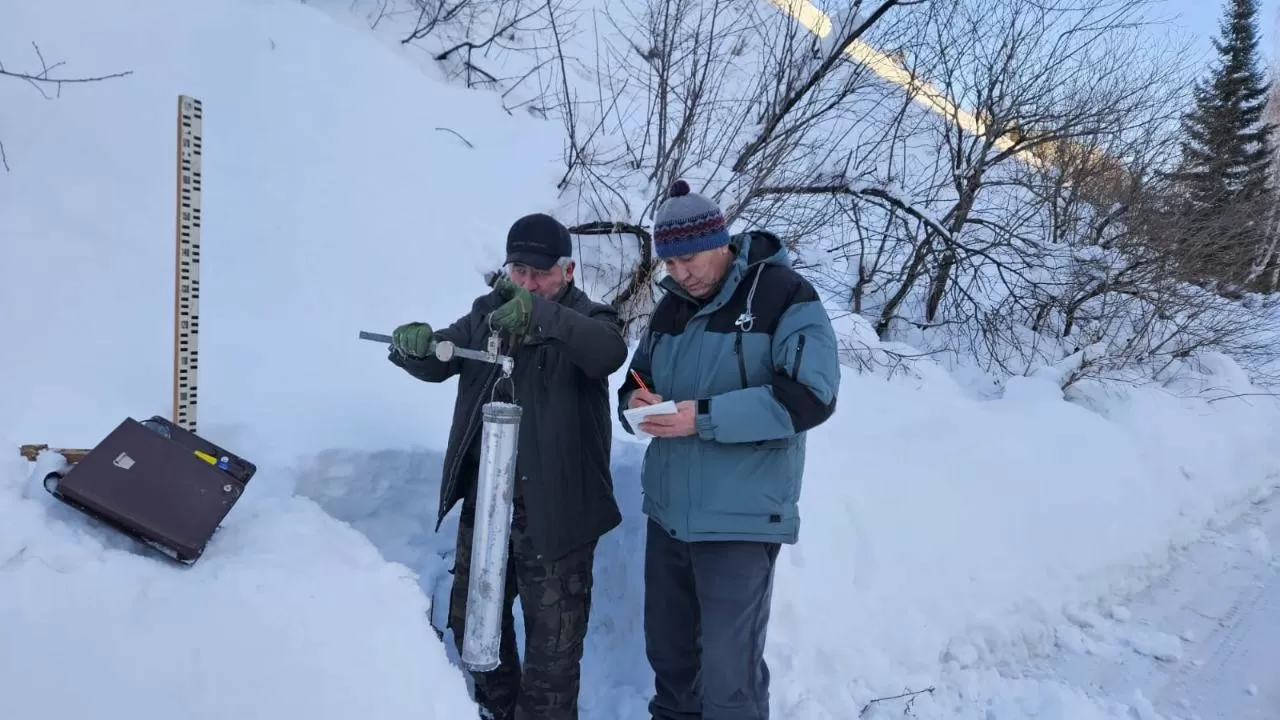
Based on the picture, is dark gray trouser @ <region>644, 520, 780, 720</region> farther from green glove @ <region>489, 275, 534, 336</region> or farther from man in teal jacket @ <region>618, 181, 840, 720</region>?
green glove @ <region>489, 275, 534, 336</region>

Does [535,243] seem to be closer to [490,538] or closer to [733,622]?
[490,538]

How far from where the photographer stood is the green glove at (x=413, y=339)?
7.09 feet

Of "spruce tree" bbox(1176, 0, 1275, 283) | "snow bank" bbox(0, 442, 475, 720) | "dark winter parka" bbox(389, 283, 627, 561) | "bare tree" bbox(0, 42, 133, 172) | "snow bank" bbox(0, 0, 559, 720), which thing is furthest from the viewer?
"spruce tree" bbox(1176, 0, 1275, 283)

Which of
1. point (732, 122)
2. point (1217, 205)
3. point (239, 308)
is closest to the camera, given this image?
point (239, 308)

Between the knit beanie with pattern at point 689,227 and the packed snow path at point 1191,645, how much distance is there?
2969 mm

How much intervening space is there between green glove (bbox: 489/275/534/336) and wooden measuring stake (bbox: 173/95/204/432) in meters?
1.32

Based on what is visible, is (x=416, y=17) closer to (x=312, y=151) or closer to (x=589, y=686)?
(x=312, y=151)

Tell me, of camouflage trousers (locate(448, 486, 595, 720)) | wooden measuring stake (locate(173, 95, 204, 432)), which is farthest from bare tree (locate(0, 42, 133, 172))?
camouflage trousers (locate(448, 486, 595, 720))

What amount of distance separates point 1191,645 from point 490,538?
410cm

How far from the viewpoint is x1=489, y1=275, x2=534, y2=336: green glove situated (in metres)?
2.03

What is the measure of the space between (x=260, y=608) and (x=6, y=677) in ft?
1.59

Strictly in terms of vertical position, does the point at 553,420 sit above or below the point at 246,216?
below

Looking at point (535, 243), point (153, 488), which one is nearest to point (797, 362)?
point (535, 243)

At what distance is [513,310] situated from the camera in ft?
6.66
